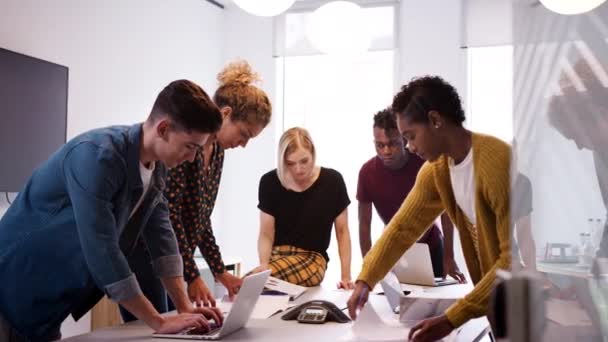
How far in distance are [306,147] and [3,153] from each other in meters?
1.72

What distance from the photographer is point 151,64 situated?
4.95 meters

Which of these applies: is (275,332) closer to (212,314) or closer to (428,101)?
(212,314)

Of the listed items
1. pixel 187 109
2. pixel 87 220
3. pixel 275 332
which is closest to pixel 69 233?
pixel 87 220

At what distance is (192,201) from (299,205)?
76 centimetres

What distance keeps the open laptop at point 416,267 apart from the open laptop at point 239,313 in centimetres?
84

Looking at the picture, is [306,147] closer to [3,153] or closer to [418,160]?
[418,160]

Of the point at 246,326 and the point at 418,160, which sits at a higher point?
the point at 418,160

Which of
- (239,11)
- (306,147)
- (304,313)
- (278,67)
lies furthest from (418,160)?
(239,11)

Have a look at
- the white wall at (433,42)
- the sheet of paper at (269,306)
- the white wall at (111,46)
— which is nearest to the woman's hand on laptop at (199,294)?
the sheet of paper at (269,306)

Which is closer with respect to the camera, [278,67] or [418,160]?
[418,160]

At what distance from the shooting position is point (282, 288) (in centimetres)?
232

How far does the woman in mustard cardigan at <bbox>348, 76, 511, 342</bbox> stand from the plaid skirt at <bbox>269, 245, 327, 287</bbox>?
1.84ft

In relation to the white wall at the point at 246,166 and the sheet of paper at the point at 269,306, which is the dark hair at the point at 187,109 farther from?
the white wall at the point at 246,166

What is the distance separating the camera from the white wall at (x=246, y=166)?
586 cm
